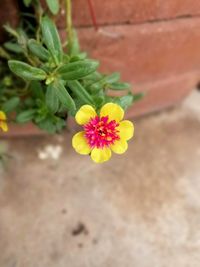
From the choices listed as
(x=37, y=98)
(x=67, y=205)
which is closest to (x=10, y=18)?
(x=37, y=98)

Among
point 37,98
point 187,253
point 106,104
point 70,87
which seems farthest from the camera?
point 187,253

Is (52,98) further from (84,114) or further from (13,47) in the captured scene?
(13,47)

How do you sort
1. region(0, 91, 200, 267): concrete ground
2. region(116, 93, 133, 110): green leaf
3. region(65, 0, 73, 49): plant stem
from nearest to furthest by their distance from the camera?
region(116, 93, 133, 110): green leaf
region(65, 0, 73, 49): plant stem
region(0, 91, 200, 267): concrete ground

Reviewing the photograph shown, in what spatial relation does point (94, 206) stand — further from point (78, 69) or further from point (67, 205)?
point (78, 69)

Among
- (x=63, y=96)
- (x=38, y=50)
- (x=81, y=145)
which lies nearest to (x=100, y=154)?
(x=81, y=145)

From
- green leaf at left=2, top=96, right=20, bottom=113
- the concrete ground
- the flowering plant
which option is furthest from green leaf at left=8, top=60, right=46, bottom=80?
the concrete ground

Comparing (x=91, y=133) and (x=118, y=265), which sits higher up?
(x=91, y=133)

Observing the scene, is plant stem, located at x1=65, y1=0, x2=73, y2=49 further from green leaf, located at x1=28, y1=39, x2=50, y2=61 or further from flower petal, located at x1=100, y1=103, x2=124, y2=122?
flower petal, located at x1=100, y1=103, x2=124, y2=122
